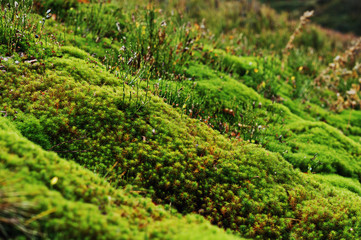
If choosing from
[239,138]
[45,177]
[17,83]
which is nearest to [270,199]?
[239,138]

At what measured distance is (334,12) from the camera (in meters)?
21.3

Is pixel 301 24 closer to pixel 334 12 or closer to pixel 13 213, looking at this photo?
pixel 13 213

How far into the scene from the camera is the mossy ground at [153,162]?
2.08 m

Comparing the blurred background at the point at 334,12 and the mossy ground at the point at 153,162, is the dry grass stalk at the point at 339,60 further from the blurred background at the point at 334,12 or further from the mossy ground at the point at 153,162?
the blurred background at the point at 334,12

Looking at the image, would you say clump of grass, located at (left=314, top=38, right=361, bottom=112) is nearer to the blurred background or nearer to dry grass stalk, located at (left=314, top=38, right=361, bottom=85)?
dry grass stalk, located at (left=314, top=38, right=361, bottom=85)

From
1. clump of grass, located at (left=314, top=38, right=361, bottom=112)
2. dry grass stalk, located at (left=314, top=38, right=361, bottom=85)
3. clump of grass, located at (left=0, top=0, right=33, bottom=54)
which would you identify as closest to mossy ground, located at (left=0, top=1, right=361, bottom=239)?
clump of grass, located at (left=0, top=0, right=33, bottom=54)

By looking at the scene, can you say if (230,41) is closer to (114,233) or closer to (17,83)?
(17,83)

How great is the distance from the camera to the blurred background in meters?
19.4

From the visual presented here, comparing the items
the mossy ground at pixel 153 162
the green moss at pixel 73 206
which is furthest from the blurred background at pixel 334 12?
the green moss at pixel 73 206

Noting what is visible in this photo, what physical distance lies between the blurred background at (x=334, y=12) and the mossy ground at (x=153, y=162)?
17.6m

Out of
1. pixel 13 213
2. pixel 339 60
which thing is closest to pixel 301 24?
pixel 339 60

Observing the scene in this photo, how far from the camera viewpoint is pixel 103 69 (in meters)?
4.41

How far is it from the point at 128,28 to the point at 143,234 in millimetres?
5894

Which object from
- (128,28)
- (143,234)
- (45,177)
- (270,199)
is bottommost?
(270,199)
